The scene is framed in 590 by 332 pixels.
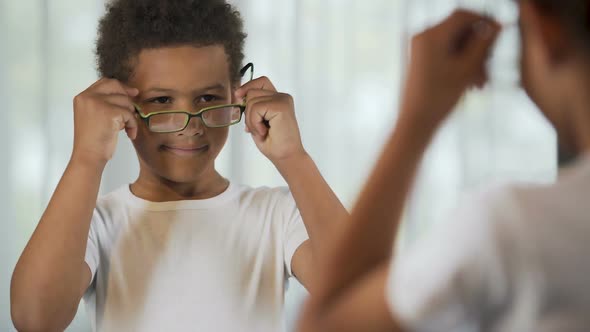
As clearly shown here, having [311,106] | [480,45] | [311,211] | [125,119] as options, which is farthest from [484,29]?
[311,106]

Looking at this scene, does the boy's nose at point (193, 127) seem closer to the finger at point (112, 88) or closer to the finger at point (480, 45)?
the finger at point (112, 88)

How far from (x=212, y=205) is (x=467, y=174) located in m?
1.68

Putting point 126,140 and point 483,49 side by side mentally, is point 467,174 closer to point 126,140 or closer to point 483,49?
point 126,140

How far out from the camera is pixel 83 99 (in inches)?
46.0

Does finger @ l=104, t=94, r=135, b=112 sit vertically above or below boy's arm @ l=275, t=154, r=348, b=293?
above

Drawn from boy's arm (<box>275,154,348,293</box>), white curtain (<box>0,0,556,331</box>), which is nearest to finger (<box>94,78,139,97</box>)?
boy's arm (<box>275,154,348,293</box>)

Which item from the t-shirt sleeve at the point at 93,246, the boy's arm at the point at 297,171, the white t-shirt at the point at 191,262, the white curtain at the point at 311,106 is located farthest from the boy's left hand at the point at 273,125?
the white curtain at the point at 311,106

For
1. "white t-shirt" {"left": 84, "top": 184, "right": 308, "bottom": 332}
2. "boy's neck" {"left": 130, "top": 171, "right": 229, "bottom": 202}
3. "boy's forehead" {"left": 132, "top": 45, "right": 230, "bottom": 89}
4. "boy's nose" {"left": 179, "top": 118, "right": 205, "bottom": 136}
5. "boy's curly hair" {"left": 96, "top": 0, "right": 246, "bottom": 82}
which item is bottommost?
"white t-shirt" {"left": 84, "top": 184, "right": 308, "bottom": 332}

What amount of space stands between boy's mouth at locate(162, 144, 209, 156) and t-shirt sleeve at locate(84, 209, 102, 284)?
15 centimetres

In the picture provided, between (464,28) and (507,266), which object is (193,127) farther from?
(507,266)

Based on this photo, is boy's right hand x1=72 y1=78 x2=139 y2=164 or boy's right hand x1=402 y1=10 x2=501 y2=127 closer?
boy's right hand x1=402 y1=10 x2=501 y2=127

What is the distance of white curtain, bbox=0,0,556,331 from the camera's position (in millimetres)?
2480

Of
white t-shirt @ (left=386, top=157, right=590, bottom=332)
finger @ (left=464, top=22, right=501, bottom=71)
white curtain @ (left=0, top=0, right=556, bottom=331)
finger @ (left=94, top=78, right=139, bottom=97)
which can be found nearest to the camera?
white t-shirt @ (left=386, top=157, right=590, bottom=332)

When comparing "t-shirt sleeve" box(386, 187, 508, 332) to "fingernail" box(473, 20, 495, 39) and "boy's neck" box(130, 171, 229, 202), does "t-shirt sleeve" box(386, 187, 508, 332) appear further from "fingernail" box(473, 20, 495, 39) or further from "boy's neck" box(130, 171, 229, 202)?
"boy's neck" box(130, 171, 229, 202)
